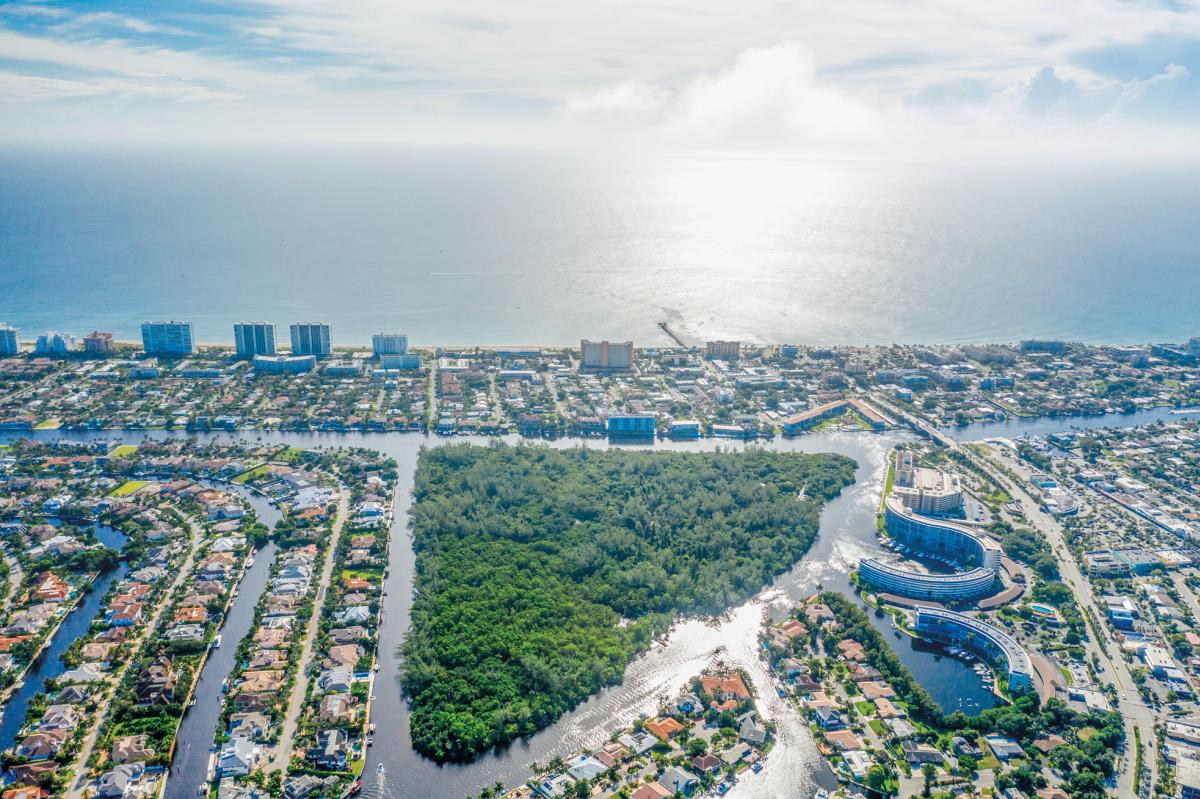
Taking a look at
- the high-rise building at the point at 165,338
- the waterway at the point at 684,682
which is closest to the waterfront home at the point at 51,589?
the waterway at the point at 684,682

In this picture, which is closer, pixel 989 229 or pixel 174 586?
pixel 174 586

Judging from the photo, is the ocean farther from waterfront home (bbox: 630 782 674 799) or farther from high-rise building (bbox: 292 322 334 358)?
waterfront home (bbox: 630 782 674 799)

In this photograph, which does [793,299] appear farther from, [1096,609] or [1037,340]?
[1096,609]

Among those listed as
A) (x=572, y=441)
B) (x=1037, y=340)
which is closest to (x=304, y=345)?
(x=572, y=441)

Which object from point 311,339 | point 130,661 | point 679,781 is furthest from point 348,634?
point 311,339

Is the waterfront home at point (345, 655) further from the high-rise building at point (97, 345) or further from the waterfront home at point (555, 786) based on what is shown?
the high-rise building at point (97, 345)

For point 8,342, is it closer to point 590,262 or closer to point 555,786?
point 590,262

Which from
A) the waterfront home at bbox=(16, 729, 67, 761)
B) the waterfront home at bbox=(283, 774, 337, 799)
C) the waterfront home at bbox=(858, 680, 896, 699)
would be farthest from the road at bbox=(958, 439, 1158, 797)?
the waterfront home at bbox=(16, 729, 67, 761)
